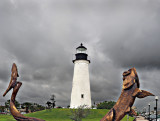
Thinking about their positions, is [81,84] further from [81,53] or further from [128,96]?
[128,96]

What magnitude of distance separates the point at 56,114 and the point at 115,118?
37.3m

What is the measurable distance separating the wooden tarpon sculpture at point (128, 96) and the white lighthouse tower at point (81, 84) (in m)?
41.2

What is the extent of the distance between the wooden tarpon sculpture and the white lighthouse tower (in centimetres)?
4123

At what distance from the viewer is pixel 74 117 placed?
25.5 metres

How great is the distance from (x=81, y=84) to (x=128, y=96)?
136 feet

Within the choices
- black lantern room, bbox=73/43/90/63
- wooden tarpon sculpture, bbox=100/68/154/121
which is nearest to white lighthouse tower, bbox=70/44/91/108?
black lantern room, bbox=73/43/90/63

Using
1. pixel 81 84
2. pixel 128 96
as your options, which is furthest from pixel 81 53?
pixel 128 96

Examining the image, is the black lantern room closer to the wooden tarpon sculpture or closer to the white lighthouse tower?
the white lighthouse tower

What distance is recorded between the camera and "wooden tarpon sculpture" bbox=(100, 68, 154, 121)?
5180 mm

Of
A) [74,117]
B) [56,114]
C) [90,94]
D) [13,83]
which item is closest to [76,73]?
[90,94]

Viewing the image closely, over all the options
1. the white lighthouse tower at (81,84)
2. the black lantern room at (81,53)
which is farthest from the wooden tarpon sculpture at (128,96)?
the black lantern room at (81,53)

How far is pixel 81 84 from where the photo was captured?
1826 inches

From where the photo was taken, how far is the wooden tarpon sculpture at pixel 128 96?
518 cm

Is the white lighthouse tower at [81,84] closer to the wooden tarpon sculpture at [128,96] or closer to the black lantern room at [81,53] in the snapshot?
the black lantern room at [81,53]
